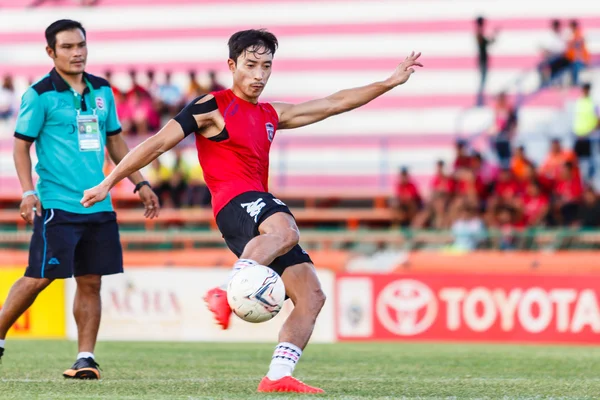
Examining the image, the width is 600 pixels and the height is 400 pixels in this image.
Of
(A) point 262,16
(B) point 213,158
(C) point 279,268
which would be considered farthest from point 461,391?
(A) point 262,16

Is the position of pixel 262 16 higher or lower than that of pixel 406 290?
higher

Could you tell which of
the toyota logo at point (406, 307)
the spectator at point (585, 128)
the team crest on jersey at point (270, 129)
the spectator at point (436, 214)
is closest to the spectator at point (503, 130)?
the spectator at point (585, 128)

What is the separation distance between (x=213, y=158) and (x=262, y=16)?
58.4 feet

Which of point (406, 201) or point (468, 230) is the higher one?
point (406, 201)

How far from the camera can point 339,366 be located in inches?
369

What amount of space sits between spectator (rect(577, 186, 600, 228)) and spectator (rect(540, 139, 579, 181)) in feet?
3.19

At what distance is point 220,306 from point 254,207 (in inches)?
24.2

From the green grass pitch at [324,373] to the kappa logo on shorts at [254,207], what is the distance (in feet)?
3.21

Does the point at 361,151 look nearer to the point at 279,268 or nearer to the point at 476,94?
the point at 476,94

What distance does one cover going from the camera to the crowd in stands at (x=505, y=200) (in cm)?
1627

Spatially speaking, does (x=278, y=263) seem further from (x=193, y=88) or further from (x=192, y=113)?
(x=193, y=88)

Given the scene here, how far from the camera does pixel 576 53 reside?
19.9 metres

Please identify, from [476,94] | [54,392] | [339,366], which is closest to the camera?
[54,392]

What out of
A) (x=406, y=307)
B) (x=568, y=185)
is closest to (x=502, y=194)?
(x=568, y=185)
